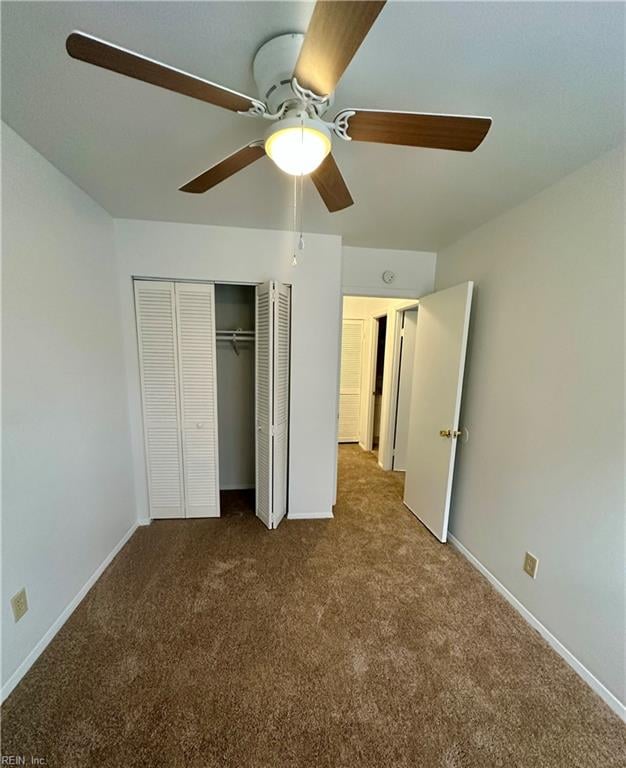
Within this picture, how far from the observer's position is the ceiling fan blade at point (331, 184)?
1167mm

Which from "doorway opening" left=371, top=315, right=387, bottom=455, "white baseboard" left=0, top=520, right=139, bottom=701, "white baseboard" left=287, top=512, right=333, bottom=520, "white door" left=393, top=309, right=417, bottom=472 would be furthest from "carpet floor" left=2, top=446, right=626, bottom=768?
"doorway opening" left=371, top=315, right=387, bottom=455

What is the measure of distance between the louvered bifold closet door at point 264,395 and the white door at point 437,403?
1.33 meters

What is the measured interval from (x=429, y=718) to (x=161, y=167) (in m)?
2.84

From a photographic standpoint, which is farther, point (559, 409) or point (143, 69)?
point (559, 409)

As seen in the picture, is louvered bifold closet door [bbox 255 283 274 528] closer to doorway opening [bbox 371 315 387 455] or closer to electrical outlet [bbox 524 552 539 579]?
electrical outlet [bbox 524 552 539 579]

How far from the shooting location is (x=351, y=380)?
4.75 meters

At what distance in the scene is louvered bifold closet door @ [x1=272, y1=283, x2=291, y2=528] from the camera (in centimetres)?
230

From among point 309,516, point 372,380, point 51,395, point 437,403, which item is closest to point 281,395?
point 309,516

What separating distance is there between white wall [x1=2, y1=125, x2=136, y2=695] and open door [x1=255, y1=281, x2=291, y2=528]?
106cm

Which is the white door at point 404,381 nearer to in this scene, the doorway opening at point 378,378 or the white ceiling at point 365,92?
the doorway opening at point 378,378

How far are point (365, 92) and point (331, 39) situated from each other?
0.52 m

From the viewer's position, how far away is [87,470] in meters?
1.85

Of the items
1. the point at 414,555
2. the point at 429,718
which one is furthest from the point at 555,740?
the point at 414,555

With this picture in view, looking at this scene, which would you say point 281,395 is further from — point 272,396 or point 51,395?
point 51,395
